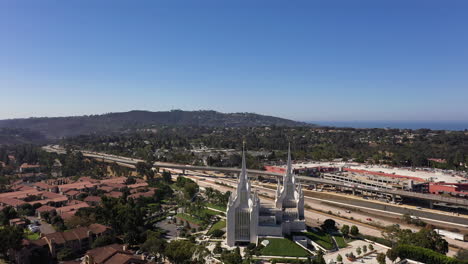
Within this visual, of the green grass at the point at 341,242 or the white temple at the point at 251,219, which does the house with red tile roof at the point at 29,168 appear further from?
the green grass at the point at 341,242

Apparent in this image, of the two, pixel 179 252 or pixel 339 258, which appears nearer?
pixel 179 252

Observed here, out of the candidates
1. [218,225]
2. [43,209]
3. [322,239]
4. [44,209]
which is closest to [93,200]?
[44,209]

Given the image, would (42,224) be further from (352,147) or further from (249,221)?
(352,147)

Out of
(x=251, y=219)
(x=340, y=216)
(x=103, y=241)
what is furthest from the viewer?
(x=340, y=216)

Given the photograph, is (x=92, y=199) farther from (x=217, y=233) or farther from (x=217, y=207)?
(x=217, y=233)

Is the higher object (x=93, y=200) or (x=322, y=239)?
(x=93, y=200)

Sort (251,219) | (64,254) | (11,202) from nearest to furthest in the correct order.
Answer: (64,254) → (251,219) → (11,202)
